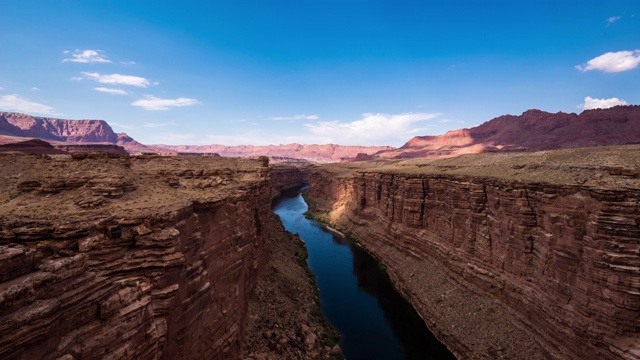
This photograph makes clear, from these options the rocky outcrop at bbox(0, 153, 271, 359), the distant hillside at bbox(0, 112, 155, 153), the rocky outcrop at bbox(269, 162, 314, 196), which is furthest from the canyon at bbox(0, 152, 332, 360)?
the distant hillside at bbox(0, 112, 155, 153)

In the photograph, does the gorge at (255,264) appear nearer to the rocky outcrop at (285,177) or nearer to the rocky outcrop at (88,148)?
the rocky outcrop at (88,148)

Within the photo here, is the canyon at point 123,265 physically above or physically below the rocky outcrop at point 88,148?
below

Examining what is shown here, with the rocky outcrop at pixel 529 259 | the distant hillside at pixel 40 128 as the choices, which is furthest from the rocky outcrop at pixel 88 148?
the rocky outcrop at pixel 529 259

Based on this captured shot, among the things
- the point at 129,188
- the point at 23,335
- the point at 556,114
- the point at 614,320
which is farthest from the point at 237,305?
the point at 556,114

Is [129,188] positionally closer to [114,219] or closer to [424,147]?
[114,219]

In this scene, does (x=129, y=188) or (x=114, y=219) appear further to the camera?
(x=129, y=188)

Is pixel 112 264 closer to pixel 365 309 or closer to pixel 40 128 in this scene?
pixel 365 309

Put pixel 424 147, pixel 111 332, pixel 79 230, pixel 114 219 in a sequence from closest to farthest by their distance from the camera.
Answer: pixel 111 332, pixel 79 230, pixel 114 219, pixel 424 147
